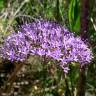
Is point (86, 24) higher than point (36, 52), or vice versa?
point (86, 24)

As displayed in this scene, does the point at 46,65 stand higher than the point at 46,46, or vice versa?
the point at 46,65

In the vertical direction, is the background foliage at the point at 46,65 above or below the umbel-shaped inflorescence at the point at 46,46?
above

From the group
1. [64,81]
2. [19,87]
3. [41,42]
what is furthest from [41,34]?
[19,87]

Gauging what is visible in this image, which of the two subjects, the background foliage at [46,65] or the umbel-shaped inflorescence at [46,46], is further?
the background foliage at [46,65]

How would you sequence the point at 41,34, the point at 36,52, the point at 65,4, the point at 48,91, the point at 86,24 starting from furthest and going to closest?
the point at 65,4
the point at 48,91
the point at 86,24
the point at 41,34
the point at 36,52

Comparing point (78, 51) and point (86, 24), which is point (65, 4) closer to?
point (86, 24)

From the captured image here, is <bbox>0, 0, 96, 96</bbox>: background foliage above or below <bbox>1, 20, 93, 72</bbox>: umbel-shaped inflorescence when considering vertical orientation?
above

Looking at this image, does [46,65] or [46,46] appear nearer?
[46,46]

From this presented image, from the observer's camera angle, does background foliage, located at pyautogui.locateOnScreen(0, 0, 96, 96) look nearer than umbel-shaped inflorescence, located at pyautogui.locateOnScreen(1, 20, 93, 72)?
No
